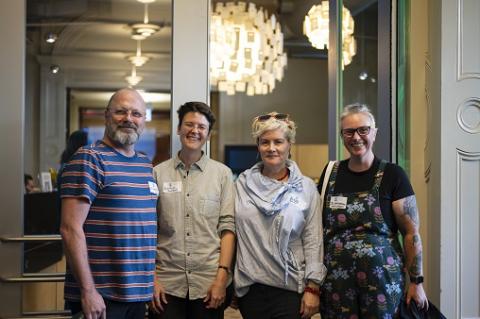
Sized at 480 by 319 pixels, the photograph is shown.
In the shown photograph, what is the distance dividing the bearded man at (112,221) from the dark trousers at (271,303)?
0.42 meters

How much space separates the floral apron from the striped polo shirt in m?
0.72

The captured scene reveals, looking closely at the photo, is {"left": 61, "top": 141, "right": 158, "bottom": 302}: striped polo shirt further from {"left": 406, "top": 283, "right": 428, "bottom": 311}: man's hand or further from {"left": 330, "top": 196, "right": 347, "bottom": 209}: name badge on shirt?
{"left": 406, "top": 283, "right": 428, "bottom": 311}: man's hand

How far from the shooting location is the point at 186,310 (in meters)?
2.37

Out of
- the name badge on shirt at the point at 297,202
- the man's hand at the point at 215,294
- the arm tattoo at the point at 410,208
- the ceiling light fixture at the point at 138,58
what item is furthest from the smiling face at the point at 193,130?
the ceiling light fixture at the point at 138,58

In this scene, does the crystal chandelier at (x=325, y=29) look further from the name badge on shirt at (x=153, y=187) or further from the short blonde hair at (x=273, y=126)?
the name badge on shirt at (x=153, y=187)

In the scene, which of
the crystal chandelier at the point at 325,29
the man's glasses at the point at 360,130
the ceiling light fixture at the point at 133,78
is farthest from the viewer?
the ceiling light fixture at the point at 133,78

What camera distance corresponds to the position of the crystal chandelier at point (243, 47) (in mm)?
6105

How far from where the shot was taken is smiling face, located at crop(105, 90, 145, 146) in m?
2.14

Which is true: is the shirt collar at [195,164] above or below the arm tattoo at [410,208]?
above

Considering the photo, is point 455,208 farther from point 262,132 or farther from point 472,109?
point 262,132

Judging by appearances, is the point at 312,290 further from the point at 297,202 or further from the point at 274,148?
the point at 274,148

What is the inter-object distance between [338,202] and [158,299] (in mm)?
797

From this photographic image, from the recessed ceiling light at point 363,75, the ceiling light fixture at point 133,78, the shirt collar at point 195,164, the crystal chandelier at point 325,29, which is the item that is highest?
Answer: the ceiling light fixture at point 133,78

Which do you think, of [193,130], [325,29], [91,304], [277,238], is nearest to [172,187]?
[193,130]
